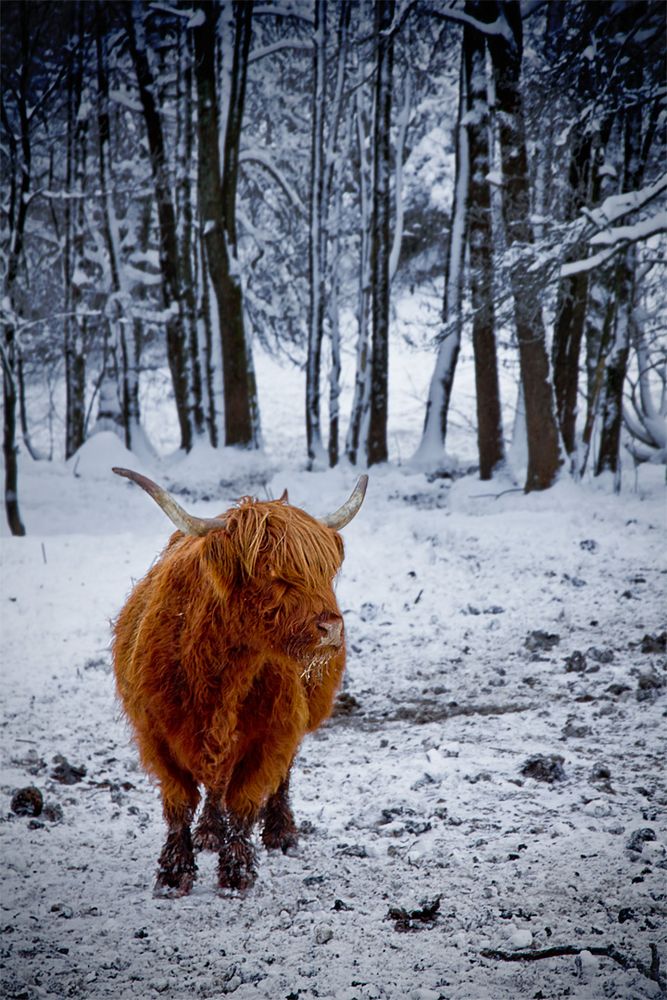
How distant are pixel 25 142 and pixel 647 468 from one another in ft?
30.7

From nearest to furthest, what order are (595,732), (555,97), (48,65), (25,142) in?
(595,732), (555,97), (25,142), (48,65)

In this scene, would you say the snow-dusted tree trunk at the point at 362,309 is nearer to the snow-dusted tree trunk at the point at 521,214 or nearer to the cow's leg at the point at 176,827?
the snow-dusted tree trunk at the point at 521,214

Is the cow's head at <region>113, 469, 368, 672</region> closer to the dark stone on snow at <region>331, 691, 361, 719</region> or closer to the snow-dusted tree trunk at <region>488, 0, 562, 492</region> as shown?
the dark stone on snow at <region>331, 691, 361, 719</region>

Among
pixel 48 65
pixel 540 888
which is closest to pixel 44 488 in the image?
pixel 48 65

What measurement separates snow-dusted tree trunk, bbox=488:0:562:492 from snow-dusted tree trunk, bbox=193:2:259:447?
5.43 m

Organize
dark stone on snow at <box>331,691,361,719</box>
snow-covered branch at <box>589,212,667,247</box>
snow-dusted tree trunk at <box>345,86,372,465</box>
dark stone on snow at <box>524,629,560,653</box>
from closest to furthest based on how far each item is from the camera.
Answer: dark stone on snow at <box>331,691,361,719</box>, dark stone on snow at <box>524,629,560,653</box>, snow-covered branch at <box>589,212,667,247</box>, snow-dusted tree trunk at <box>345,86,372,465</box>

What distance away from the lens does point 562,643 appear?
5668 mm

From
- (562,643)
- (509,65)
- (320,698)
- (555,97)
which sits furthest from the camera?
(509,65)

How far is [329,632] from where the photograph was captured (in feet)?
9.01

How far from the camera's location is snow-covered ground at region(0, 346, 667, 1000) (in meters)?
2.47

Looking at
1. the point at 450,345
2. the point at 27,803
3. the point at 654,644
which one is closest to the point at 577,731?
the point at 654,644

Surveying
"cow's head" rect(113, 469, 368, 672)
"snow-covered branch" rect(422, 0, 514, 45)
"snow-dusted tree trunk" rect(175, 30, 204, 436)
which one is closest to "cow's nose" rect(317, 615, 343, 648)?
"cow's head" rect(113, 469, 368, 672)

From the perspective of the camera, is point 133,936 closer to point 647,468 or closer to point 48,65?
point 647,468

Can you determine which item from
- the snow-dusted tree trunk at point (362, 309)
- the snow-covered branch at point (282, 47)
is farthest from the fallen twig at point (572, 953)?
the snow-covered branch at point (282, 47)
